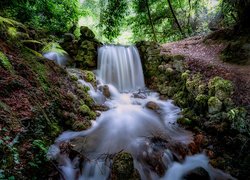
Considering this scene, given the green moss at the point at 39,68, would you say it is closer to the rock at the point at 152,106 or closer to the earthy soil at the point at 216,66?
the rock at the point at 152,106

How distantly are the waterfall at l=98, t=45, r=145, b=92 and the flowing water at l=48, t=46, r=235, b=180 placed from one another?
1.28 ft

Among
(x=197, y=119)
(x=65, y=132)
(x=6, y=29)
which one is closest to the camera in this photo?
(x=65, y=132)

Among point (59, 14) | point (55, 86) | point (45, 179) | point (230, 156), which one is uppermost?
point (59, 14)

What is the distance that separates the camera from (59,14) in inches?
383

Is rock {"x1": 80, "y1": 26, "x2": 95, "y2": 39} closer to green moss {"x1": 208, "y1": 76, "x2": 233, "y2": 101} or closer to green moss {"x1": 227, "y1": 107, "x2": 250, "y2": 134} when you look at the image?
green moss {"x1": 208, "y1": 76, "x2": 233, "y2": 101}

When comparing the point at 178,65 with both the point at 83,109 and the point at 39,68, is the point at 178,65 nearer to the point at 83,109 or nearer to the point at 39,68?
the point at 83,109

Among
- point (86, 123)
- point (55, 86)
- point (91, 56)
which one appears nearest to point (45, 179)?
point (86, 123)

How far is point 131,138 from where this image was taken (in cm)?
482

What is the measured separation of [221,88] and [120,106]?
11.2 feet

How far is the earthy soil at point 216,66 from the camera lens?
16.7ft

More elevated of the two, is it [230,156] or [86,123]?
[86,123]

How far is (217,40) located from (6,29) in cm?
840

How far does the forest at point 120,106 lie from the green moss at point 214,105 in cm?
3

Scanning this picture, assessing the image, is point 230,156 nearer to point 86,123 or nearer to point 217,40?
point 86,123
